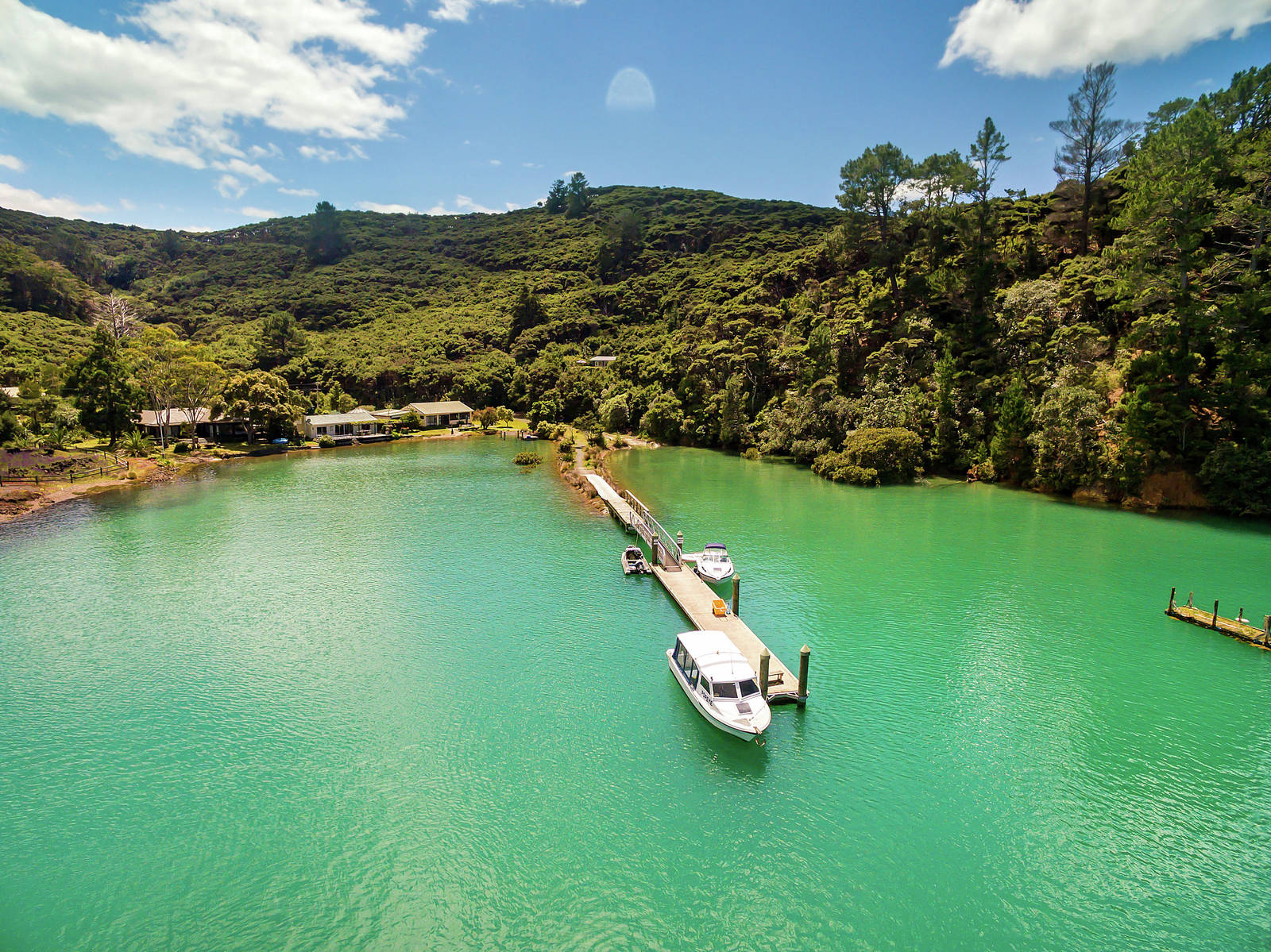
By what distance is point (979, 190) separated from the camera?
2453 inches

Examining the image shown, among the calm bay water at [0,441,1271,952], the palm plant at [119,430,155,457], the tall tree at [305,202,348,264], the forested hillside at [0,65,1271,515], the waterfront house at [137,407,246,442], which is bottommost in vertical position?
the calm bay water at [0,441,1271,952]

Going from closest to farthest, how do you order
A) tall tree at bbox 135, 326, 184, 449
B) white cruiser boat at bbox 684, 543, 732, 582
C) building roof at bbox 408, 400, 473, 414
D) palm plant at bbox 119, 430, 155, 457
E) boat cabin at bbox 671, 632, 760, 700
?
1. boat cabin at bbox 671, 632, 760, 700
2. white cruiser boat at bbox 684, 543, 732, 582
3. palm plant at bbox 119, 430, 155, 457
4. tall tree at bbox 135, 326, 184, 449
5. building roof at bbox 408, 400, 473, 414

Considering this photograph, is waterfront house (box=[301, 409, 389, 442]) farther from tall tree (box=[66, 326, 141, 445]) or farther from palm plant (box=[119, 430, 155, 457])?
tall tree (box=[66, 326, 141, 445])

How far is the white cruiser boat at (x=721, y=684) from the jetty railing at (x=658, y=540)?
36.7ft

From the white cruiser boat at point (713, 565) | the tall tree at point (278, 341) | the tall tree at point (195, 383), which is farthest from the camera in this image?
the tall tree at point (278, 341)

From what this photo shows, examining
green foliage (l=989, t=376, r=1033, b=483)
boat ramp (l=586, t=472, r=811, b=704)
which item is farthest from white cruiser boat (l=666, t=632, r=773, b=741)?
green foliage (l=989, t=376, r=1033, b=483)

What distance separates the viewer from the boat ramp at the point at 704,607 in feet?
65.3

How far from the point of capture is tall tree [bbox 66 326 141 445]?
214 feet

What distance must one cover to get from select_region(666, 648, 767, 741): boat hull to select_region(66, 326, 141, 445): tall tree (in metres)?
75.8

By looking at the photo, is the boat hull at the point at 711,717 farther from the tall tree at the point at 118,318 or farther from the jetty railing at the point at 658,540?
the tall tree at the point at 118,318

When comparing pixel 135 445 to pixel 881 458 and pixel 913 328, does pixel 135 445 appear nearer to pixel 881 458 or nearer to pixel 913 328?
pixel 881 458

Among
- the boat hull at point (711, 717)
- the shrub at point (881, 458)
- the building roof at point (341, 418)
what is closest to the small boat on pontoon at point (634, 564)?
the boat hull at point (711, 717)

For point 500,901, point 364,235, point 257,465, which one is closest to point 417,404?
point 257,465

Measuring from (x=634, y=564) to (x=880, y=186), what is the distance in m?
59.3
